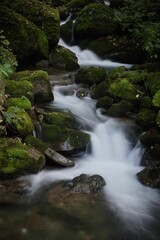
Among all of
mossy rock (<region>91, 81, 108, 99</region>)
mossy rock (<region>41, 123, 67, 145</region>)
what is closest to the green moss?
mossy rock (<region>41, 123, 67, 145</region>)

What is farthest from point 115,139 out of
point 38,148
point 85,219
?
point 85,219

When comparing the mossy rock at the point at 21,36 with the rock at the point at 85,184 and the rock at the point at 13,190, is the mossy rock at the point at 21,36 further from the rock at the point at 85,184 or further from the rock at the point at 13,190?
the rock at the point at 85,184

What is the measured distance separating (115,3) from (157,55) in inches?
288

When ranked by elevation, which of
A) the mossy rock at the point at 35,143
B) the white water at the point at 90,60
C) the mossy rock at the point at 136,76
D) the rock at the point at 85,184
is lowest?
the white water at the point at 90,60

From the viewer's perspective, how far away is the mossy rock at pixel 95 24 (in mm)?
16250

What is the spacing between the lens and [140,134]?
30.4ft

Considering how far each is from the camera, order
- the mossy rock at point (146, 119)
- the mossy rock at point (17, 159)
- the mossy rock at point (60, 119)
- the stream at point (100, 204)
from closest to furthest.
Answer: the stream at point (100, 204) → the mossy rock at point (17, 159) → the mossy rock at point (60, 119) → the mossy rock at point (146, 119)

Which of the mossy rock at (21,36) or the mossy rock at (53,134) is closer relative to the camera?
the mossy rock at (53,134)

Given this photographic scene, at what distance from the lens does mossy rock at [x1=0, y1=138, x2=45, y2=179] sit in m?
7.10

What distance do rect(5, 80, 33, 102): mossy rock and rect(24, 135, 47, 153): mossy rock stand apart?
1.87 meters

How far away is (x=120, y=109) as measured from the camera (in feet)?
32.9

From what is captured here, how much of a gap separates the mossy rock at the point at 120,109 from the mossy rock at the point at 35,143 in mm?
2735

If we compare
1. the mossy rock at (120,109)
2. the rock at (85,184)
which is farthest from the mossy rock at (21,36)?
the rock at (85,184)

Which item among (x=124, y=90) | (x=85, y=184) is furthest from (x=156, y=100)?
(x=85, y=184)
